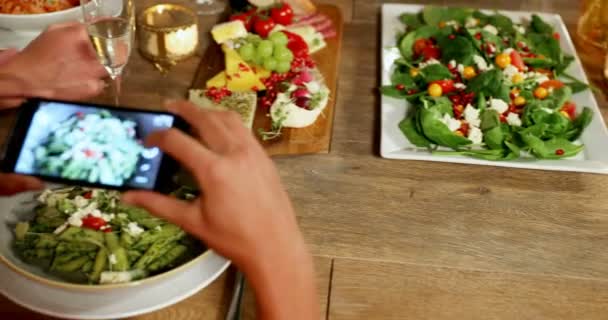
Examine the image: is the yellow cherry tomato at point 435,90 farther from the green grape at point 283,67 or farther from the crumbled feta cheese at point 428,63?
the green grape at point 283,67

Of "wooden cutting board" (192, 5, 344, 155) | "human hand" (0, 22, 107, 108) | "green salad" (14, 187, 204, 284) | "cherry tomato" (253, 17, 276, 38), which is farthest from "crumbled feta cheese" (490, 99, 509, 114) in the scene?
"human hand" (0, 22, 107, 108)

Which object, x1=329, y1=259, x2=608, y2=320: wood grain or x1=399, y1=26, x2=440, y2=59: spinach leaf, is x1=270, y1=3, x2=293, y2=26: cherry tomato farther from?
x1=329, y1=259, x2=608, y2=320: wood grain

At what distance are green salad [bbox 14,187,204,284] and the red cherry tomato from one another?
0.73 m

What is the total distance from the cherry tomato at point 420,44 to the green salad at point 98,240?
75 centimetres

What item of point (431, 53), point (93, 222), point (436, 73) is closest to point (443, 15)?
point (431, 53)

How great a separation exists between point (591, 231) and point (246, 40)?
0.79m

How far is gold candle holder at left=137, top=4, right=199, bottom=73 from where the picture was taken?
53.2 inches

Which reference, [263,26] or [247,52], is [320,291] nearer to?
[247,52]

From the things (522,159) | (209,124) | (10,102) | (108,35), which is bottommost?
(522,159)

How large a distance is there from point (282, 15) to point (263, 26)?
7cm

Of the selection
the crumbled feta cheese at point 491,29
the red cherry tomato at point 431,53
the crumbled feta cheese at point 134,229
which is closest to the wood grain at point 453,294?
the crumbled feta cheese at point 134,229

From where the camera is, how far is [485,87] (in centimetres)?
126

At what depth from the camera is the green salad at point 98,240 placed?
80 centimetres

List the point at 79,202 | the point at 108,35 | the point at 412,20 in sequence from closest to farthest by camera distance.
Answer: the point at 79,202 → the point at 108,35 → the point at 412,20
